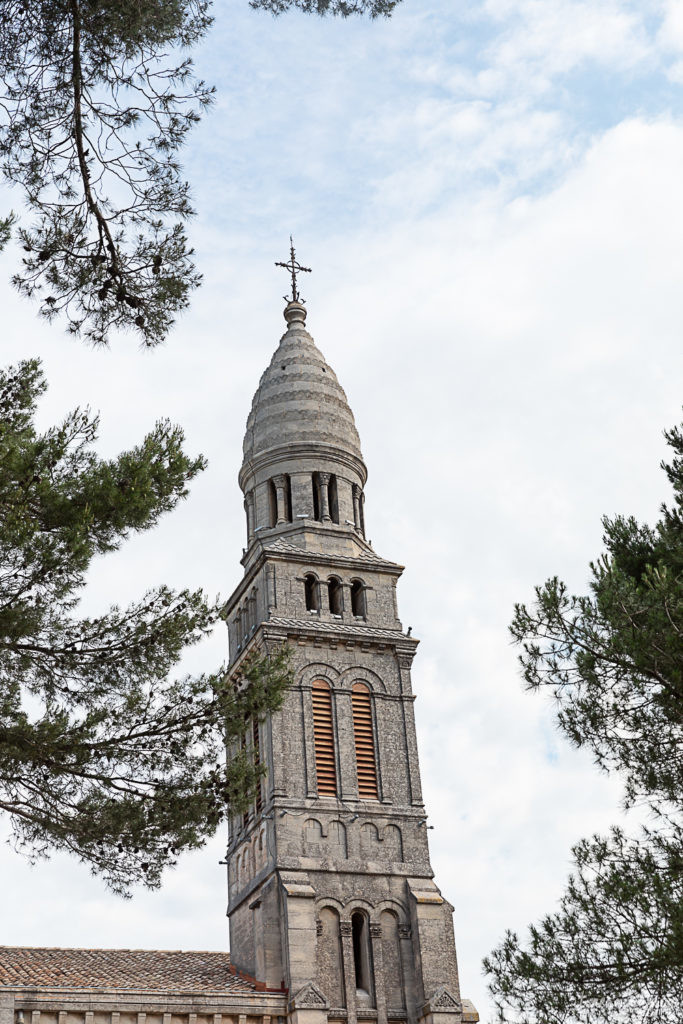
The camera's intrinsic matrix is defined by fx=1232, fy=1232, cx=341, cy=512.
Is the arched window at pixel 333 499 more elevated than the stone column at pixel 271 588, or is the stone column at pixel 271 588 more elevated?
the arched window at pixel 333 499

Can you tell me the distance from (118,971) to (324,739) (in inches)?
286

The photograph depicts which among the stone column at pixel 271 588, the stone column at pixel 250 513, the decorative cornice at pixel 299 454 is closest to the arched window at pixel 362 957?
the stone column at pixel 271 588

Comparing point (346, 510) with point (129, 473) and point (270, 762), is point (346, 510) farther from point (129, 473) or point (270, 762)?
point (129, 473)

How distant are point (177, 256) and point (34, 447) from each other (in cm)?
311

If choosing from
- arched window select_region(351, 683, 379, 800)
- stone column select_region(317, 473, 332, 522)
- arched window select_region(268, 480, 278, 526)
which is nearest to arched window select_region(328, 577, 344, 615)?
stone column select_region(317, 473, 332, 522)

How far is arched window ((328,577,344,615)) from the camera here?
109 feet

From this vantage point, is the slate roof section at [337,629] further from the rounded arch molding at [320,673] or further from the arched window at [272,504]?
the arched window at [272,504]

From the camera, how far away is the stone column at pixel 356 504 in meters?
36.0

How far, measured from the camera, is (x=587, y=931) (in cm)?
1359

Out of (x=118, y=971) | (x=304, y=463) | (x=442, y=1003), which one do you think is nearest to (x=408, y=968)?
(x=442, y=1003)

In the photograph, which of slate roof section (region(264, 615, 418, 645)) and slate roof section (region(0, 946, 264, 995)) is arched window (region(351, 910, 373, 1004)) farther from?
slate roof section (region(264, 615, 418, 645))

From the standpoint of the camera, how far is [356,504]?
120ft

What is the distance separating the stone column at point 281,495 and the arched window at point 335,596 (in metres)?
2.58

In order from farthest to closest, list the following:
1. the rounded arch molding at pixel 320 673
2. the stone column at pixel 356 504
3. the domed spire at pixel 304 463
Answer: the stone column at pixel 356 504, the domed spire at pixel 304 463, the rounded arch molding at pixel 320 673
